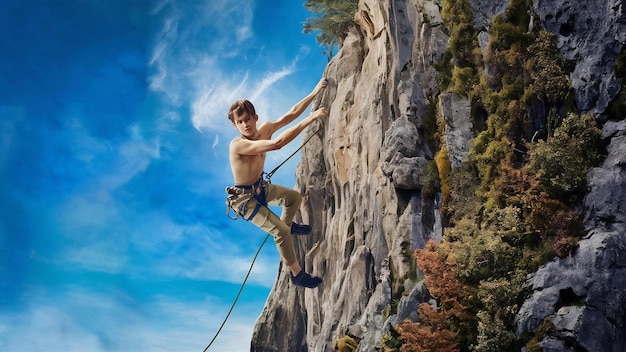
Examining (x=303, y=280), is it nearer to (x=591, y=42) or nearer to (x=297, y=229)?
(x=297, y=229)

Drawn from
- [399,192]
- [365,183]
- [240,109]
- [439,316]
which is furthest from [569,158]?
[365,183]

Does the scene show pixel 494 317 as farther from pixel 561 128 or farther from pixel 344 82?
pixel 344 82

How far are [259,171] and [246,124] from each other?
1348mm

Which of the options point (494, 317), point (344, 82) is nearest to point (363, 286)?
point (494, 317)

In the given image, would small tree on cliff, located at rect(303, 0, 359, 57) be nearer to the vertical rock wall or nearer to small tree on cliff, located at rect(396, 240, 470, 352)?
the vertical rock wall

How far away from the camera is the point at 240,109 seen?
48.9ft

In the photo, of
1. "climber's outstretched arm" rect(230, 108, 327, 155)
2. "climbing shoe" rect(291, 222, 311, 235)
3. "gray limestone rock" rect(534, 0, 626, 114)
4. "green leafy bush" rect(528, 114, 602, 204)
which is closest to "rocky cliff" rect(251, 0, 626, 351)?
"gray limestone rock" rect(534, 0, 626, 114)

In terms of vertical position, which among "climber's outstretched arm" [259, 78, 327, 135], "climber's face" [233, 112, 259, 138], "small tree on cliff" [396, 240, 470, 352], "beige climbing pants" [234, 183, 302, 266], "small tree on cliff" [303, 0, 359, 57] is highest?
"small tree on cliff" [303, 0, 359, 57]

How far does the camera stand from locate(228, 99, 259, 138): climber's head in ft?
49.0

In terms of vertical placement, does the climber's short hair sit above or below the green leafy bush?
above

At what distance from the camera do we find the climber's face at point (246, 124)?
49.1ft

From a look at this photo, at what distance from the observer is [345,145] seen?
22.5 meters

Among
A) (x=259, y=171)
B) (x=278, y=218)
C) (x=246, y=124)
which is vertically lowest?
(x=278, y=218)

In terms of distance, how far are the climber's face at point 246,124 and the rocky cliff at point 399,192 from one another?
179 inches
